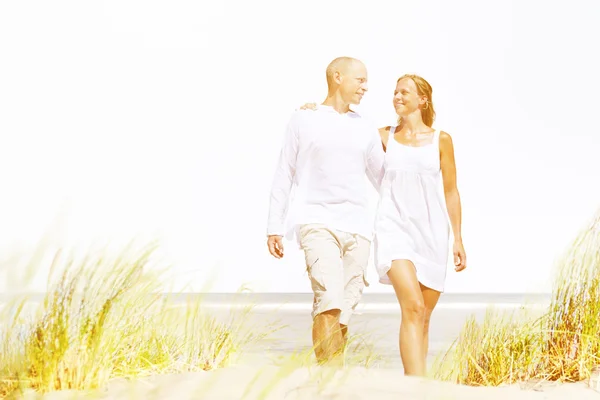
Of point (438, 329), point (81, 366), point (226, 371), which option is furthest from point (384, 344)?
point (81, 366)

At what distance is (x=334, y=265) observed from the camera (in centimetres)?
440

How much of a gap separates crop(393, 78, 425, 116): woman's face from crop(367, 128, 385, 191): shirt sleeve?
0.20 m

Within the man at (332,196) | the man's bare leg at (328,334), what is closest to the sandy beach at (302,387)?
the man's bare leg at (328,334)

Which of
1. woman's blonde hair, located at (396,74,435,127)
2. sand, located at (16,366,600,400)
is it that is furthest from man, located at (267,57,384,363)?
sand, located at (16,366,600,400)

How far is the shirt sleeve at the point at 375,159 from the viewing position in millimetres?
4660

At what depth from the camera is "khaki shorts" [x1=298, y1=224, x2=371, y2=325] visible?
4383mm

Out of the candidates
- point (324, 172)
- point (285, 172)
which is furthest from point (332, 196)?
point (285, 172)

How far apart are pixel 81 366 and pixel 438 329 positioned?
8975mm

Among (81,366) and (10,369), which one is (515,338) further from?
(10,369)

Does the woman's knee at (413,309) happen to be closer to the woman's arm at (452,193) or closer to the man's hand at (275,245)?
the woman's arm at (452,193)

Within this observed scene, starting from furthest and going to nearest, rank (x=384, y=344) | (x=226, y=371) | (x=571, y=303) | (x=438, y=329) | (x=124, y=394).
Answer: (x=438, y=329) < (x=384, y=344) < (x=571, y=303) < (x=226, y=371) < (x=124, y=394)

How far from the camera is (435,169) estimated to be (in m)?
4.61

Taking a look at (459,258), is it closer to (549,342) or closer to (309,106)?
(549,342)

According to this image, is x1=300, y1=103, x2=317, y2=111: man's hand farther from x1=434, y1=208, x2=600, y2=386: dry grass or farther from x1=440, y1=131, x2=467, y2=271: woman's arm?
x1=434, y1=208, x2=600, y2=386: dry grass
